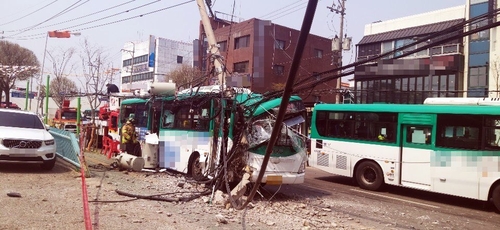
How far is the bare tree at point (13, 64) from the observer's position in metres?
40.1

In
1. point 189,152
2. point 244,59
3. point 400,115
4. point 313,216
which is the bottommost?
point 313,216

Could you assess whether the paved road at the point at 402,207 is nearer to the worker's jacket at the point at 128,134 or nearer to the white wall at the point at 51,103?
the worker's jacket at the point at 128,134

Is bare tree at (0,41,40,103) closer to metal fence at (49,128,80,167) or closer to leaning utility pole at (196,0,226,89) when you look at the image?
metal fence at (49,128,80,167)

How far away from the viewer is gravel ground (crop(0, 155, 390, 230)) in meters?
6.80

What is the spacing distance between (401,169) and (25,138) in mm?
10463

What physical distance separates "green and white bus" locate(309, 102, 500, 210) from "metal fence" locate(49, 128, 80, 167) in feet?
25.3

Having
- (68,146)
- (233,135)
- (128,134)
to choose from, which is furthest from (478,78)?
(68,146)

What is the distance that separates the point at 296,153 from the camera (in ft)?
32.5

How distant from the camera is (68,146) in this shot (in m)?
12.9

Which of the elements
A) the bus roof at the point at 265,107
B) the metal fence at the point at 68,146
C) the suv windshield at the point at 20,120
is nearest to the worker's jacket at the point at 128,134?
the metal fence at the point at 68,146

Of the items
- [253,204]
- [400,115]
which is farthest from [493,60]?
[253,204]

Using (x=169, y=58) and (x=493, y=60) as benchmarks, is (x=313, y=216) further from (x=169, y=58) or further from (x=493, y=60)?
(x=169, y=58)

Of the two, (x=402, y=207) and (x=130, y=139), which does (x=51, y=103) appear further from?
(x=402, y=207)

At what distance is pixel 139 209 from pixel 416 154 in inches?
304
